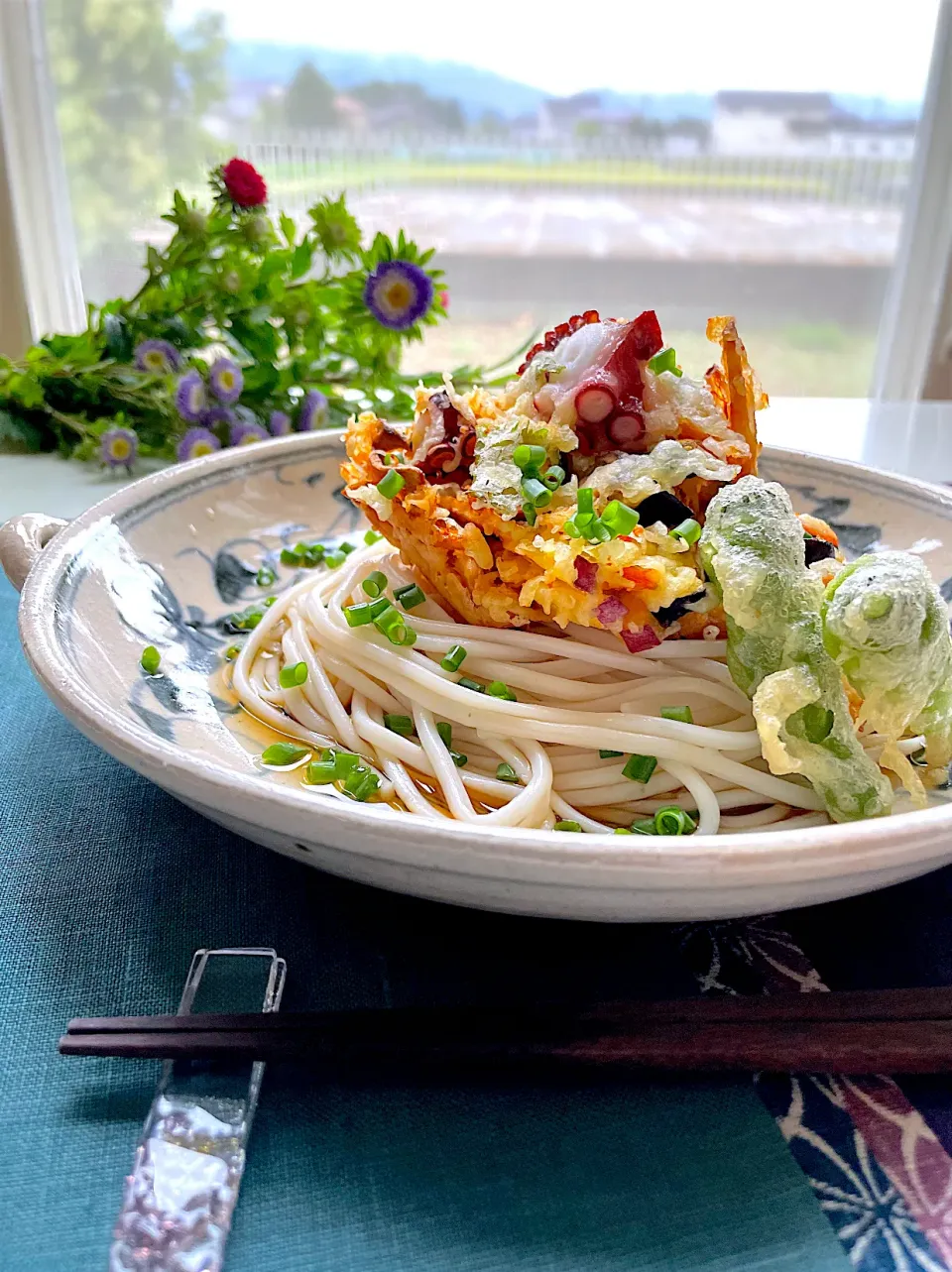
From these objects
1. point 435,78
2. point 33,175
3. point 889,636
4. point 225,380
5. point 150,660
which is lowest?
point 150,660

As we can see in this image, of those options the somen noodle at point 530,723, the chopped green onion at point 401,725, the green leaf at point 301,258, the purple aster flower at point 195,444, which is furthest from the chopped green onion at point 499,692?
the green leaf at point 301,258

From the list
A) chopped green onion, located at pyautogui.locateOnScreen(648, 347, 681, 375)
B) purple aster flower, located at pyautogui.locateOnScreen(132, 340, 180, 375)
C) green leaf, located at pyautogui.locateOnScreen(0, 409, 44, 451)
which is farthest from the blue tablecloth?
green leaf, located at pyautogui.locateOnScreen(0, 409, 44, 451)

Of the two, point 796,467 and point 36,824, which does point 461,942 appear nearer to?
point 36,824

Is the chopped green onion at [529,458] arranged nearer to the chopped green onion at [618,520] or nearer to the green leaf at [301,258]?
the chopped green onion at [618,520]

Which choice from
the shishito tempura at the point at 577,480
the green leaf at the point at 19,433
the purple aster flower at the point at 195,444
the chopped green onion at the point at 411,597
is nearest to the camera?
the shishito tempura at the point at 577,480

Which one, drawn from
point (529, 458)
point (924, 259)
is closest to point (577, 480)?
point (529, 458)

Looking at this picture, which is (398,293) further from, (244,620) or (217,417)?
(244,620)

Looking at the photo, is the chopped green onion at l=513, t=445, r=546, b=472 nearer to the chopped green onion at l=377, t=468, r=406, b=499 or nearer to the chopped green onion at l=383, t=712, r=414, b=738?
the chopped green onion at l=377, t=468, r=406, b=499
